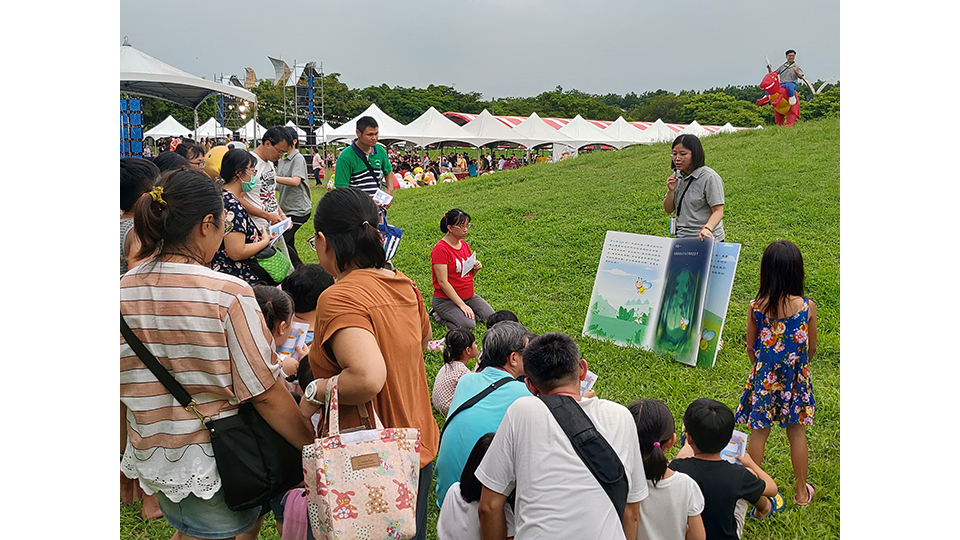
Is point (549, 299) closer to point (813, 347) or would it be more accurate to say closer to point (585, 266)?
point (585, 266)

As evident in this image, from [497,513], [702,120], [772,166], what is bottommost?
[497,513]

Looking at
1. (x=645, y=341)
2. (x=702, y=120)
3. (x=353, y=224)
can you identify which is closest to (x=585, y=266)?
(x=645, y=341)

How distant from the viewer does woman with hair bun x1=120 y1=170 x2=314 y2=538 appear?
182cm

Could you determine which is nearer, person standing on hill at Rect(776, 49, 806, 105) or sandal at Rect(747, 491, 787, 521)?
sandal at Rect(747, 491, 787, 521)

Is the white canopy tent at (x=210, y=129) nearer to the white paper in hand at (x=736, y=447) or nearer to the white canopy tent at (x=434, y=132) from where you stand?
the white canopy tent at (x=434, y=132)

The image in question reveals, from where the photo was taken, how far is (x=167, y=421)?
1888 mm

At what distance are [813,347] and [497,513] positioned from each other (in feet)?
7.23

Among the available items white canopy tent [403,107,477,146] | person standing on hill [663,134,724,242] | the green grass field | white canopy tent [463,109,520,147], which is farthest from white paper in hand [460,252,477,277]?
white canopy tent [463,109,520,147]

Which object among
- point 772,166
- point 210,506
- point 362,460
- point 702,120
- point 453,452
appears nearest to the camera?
point 362,460

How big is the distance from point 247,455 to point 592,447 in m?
1.11

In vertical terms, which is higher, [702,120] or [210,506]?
[702,120]

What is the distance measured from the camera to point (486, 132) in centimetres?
2708

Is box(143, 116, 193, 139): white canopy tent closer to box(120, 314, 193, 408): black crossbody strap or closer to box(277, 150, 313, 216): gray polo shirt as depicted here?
box(277, 150, 313, 216): gray polo shirt

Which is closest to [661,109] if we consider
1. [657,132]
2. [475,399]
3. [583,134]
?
[657,132]
